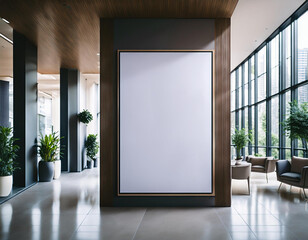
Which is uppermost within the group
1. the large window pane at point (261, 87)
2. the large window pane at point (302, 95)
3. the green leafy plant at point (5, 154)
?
the large window pane at point (261, 87)

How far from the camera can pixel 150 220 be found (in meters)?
4.07

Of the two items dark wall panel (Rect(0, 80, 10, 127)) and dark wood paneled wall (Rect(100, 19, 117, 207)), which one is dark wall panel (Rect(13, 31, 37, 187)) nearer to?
dark wood paneled wall (Rect(100, 19, 117, 207))

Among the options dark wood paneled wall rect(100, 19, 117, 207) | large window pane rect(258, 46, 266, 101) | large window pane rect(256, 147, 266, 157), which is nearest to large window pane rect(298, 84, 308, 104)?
large window pane rect(258, 46, 266, 101)

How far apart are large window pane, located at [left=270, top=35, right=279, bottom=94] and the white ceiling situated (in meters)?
0.36

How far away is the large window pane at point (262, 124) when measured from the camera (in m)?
9.51

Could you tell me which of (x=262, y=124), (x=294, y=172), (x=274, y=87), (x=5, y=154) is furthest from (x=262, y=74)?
(x=5, y=154)

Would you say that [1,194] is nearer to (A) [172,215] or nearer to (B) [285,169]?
(A) [172,215]

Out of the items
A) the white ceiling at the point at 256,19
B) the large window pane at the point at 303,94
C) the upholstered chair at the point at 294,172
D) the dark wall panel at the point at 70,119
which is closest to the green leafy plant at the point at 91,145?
the dark wall panel at the point at 70,119

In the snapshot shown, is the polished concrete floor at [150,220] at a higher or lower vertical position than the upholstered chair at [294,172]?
lower

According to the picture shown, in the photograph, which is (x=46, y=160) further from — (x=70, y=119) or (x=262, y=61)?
(x=262, y=61)

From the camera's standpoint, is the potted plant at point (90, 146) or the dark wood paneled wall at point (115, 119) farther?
the potted plant at point (90, 146)

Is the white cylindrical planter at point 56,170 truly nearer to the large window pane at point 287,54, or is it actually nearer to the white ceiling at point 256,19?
the white ceiling at point 256,19

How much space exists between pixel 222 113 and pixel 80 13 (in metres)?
3.22

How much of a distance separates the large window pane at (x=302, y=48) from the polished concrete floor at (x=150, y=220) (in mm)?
3232
